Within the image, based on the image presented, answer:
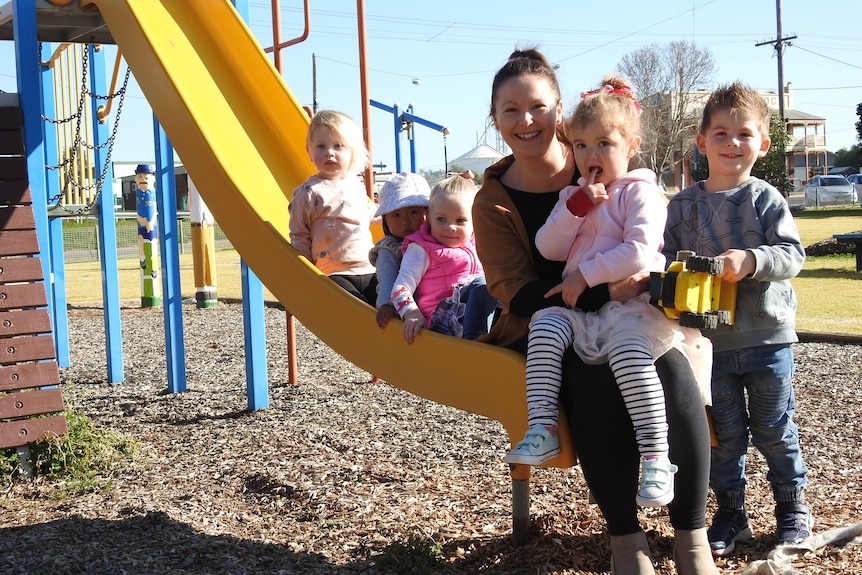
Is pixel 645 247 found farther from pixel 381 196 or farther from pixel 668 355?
pixel 381 196

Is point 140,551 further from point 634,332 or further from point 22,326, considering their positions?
point 634,332

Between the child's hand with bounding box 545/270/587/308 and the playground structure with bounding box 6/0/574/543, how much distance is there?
0.24 meters

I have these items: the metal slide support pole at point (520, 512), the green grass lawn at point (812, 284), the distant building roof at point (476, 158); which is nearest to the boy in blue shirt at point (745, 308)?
the metal slide support pole at point (520, 512)

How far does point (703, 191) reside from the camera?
2.93 m

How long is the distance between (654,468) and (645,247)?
1.92 ft

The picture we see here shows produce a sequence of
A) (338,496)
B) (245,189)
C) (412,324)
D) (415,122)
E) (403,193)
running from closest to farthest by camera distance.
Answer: (412,324)
(403,193)
(338,496)
(245,189)
(415,122)

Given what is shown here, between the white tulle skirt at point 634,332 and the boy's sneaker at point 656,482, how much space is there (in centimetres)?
27

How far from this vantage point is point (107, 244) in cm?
666

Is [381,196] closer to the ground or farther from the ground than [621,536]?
farther from the ground

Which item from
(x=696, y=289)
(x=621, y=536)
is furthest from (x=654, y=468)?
(x=696, y=289)

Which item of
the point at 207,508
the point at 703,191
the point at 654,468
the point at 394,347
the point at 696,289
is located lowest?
the point at 207,508

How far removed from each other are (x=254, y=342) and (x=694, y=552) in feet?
11.7

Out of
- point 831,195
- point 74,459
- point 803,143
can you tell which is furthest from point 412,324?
point 803,143

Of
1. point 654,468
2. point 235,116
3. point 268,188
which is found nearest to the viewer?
point 654,468
